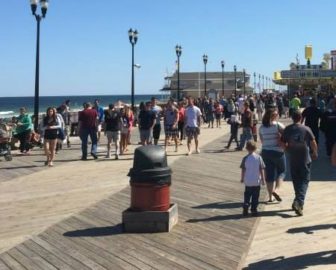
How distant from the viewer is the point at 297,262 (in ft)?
20.0

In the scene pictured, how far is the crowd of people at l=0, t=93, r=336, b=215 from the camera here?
8.29m

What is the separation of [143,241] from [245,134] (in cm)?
952

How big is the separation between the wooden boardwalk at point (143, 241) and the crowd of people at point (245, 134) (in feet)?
2.48

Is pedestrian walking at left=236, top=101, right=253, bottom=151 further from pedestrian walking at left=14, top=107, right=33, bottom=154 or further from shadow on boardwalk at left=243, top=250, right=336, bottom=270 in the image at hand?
shadow on boardwalk at left=243, top=250, right=336, bottom=270

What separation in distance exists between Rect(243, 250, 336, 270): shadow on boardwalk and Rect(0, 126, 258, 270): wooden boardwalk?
0.84 feet

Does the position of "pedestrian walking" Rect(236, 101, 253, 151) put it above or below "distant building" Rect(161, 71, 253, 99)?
below

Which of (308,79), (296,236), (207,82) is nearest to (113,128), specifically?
(296,236)

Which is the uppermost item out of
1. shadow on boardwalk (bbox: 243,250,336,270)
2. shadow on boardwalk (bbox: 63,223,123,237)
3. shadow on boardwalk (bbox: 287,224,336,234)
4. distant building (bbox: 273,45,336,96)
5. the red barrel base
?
distant building (bbox: 273,45,336,96)

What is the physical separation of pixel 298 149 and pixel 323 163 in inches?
242

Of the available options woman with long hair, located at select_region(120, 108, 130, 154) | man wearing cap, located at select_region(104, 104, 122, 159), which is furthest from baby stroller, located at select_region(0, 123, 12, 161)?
woman with long hair, located at select_region(120, 108, 130, 154)

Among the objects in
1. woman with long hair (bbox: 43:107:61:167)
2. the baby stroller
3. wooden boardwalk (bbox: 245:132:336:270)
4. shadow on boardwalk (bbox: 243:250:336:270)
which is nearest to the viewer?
shadow on boardwalk (bbox: 243:250:336:270)

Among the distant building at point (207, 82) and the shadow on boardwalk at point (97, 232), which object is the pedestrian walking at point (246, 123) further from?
the distant building at point (207, 82)

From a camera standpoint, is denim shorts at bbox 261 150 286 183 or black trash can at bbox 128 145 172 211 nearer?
black trash can at bbox 128 145 172 211

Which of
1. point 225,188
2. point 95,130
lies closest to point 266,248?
point 225,188
